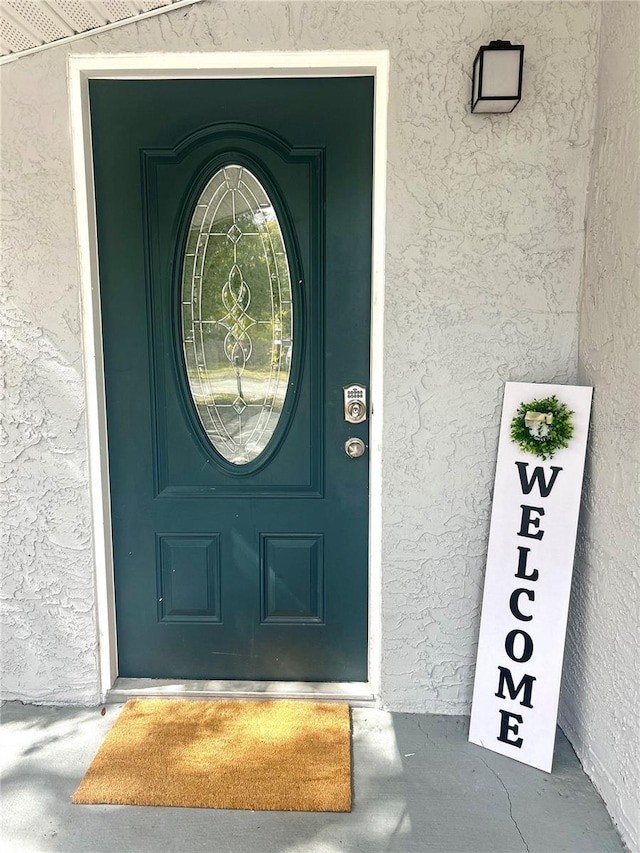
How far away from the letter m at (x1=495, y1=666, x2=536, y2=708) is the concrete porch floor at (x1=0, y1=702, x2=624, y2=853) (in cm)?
25

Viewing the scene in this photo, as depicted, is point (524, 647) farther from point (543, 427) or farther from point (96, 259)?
point (96, 259)

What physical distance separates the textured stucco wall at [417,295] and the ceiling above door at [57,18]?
0.04 m

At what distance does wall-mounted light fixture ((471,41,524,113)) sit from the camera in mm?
2160

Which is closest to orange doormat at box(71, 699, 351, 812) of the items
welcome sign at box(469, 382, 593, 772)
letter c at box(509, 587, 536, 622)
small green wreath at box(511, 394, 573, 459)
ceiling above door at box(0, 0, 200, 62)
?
welcome sign at box(469, 382, 593, 772)

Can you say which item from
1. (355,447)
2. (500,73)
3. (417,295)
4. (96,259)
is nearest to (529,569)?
(355,447)

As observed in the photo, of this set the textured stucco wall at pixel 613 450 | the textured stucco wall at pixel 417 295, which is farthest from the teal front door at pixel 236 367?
the textured stucco wall at pixel 613 450

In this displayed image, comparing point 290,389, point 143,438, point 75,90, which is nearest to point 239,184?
point 75,90

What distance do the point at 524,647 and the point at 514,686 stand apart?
6.6 inches

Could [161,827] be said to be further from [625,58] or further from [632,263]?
[625,58]

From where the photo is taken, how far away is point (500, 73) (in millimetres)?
2178

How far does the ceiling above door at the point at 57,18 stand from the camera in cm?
216

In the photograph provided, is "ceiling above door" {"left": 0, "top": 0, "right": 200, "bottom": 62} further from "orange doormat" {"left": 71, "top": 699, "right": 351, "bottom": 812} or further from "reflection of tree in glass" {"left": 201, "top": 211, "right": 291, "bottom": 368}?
"orange doormat" {"left": 71, "top": 699, "right": 351, "bottom": 812}

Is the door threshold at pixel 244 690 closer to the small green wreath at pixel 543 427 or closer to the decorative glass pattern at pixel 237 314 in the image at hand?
the decorative glass pattern at pixel 237 314

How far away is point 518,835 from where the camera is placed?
202cm
